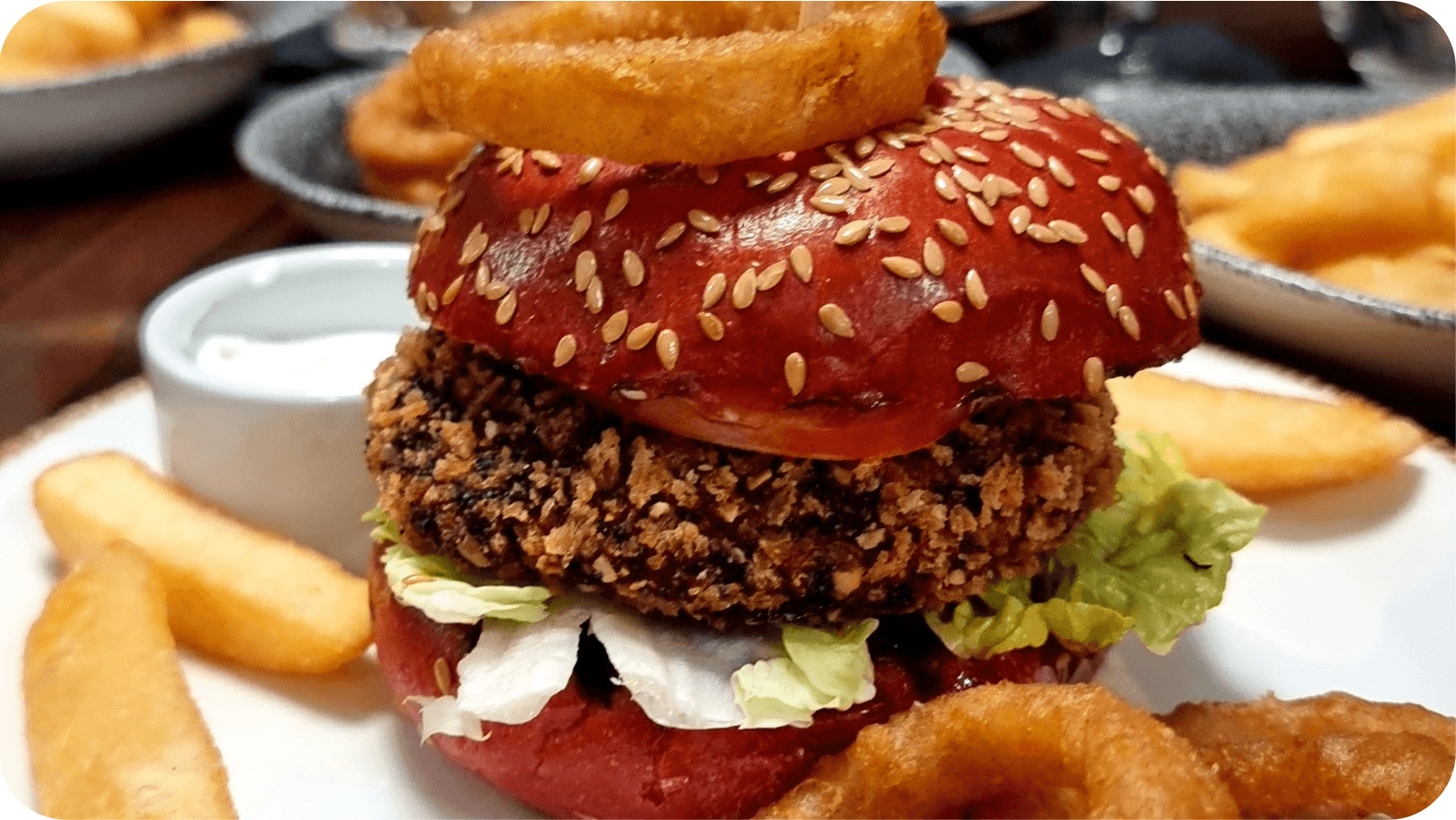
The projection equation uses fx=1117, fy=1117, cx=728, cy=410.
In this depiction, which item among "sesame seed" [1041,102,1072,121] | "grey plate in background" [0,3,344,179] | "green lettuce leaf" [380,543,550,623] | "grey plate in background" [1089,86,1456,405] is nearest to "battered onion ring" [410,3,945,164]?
"sesame seed" [1041,102,1072,121]

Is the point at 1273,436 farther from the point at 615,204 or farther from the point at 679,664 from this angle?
the point at 615,204

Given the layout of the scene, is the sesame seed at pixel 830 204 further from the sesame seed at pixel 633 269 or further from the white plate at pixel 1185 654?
the white plate at pixel 1185 654

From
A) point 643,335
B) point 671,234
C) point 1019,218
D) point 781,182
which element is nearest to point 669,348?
point 643,335

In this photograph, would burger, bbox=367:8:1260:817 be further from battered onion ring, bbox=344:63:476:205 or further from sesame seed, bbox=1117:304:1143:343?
battered onion ring, bbox=344:63:476:205

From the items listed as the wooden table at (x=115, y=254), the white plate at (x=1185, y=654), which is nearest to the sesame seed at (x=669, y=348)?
the white plate at (x=1185, y=654)

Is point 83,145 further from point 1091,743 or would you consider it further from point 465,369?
point 1091,743

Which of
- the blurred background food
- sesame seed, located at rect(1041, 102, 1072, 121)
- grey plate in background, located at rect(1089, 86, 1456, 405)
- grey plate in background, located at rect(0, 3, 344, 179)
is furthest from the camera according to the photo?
the blurred background food

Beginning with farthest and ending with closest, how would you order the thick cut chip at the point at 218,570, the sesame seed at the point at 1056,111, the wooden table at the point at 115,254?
1. the wooden table at the point at 115,254
2. the thick cut chip at the point at 218,570
3. the sesame seed at the point at 1056,111
